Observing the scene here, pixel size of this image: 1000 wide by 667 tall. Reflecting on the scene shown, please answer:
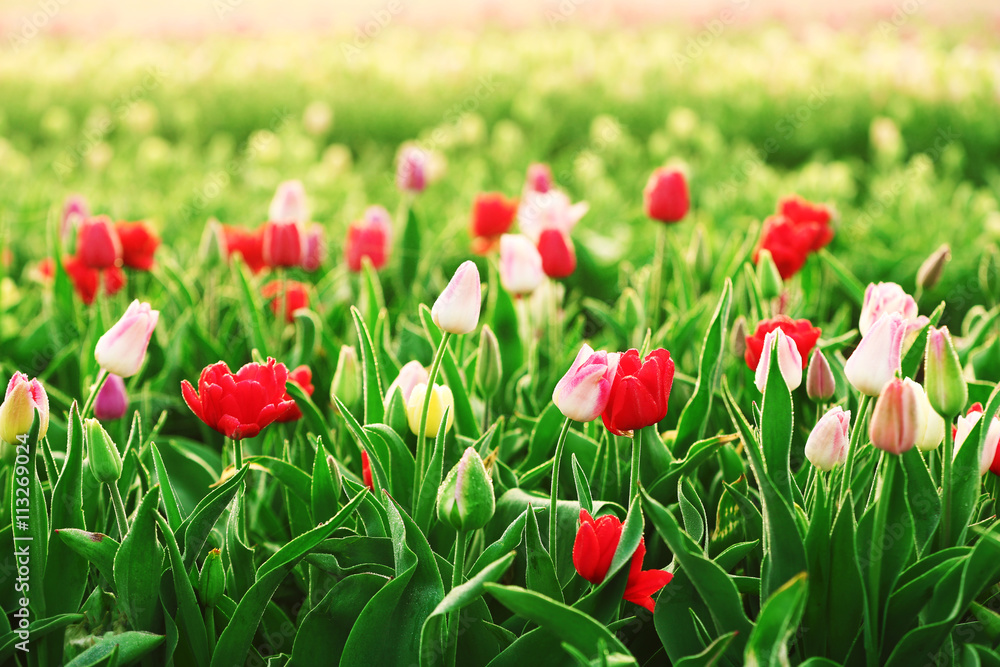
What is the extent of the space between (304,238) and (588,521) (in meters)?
1.41

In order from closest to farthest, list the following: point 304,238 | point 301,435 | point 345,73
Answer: point 301,435 → point 304,238 → point 345,73

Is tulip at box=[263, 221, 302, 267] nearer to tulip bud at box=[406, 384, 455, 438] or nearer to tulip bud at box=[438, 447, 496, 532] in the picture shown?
tulip bud at box=[406, 384, 455, 438]

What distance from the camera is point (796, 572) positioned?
1130 mm

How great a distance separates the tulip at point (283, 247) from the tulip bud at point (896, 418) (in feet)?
4.62

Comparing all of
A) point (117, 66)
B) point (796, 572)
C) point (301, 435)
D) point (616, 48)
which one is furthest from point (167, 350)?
point (616, 48)

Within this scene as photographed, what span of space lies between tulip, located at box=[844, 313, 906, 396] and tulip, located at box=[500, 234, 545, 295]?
81cm

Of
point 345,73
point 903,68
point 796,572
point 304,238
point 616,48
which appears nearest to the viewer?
point 796,572

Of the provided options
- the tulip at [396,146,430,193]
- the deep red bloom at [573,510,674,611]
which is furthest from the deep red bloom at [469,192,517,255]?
the deep red bloom at [573,510,674,611]

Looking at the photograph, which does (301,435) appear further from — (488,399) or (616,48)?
(616,48)

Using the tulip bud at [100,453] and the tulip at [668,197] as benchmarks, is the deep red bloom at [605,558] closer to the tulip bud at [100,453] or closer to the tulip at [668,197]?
the tulip bud at [100,453]

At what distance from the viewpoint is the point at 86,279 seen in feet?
7.52

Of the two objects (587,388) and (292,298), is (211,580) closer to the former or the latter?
(587,388)

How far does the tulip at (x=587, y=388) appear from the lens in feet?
3.79

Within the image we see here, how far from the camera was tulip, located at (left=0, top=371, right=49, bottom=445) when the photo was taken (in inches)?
46.4
